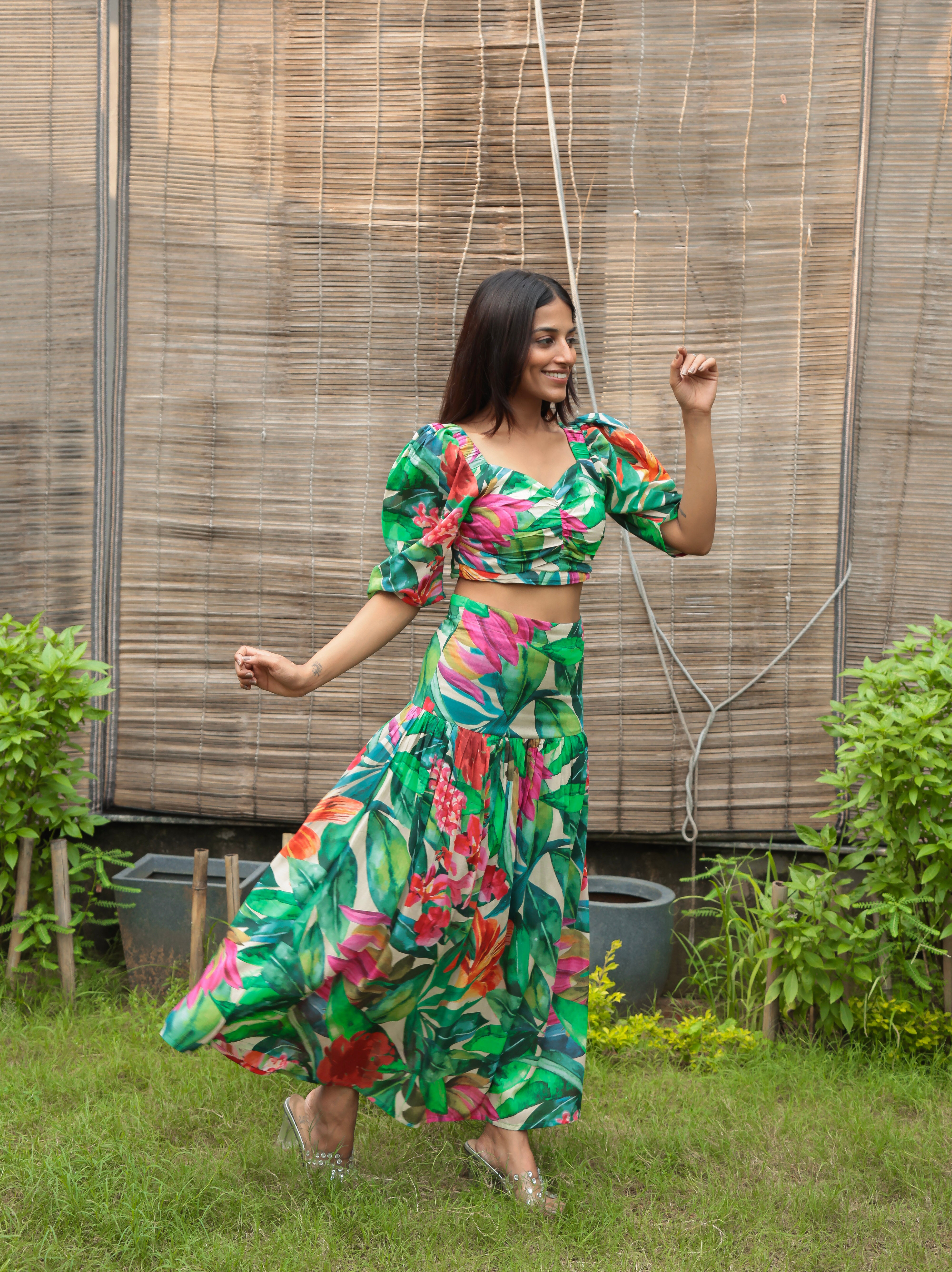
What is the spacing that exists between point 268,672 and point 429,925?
2.04 feet

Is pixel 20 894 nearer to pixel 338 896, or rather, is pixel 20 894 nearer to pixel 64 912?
pixel 64 912

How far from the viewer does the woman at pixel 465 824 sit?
2307 millimetres

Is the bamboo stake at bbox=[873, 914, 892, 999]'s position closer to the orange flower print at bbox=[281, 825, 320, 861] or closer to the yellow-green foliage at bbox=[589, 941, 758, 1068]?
the yellow-green foliage at bbox=[589, 941, 758, 1068]

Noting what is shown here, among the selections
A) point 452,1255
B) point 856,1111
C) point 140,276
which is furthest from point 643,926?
point 140,276

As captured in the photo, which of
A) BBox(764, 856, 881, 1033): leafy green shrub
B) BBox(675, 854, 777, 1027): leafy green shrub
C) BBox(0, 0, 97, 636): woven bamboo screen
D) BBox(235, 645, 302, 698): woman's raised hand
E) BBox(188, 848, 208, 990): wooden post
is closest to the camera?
BBox(235, 645, 302, 698): woman's raised hand

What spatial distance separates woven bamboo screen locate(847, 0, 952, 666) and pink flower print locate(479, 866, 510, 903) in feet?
5.57

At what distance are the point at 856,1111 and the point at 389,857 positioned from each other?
1356 mm

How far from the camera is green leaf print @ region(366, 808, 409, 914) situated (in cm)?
230

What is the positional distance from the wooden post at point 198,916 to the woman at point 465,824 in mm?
985

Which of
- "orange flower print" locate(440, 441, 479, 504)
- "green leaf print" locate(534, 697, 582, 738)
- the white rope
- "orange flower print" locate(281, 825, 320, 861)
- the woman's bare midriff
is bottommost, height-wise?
"orange flower print" locate(281, 825, 320, 861)

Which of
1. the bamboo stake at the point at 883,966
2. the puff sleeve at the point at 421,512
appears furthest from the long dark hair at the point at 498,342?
the bamboo stake at the point at 883,966

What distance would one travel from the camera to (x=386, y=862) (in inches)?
91.7

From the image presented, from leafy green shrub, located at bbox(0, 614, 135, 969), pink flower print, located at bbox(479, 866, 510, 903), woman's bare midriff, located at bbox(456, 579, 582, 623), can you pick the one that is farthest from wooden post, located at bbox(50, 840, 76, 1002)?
Result: woman's bare midriff, located at bbox(456, 579, 582, 623)

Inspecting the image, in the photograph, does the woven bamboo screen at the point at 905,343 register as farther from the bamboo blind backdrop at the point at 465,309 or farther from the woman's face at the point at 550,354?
the woman's face at the point at 550,354
